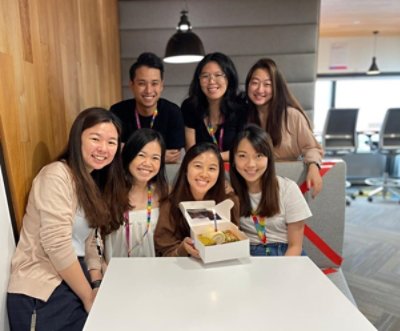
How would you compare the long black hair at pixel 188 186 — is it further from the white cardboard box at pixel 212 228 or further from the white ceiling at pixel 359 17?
the white ceiling at pixel 359 17

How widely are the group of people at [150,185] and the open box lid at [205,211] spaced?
9 centimetres

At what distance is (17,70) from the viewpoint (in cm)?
136

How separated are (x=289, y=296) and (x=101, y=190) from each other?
94 cm

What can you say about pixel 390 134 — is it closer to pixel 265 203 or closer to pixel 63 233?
pixel 265 203

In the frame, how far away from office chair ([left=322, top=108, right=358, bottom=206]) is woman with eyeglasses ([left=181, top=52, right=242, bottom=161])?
10.6 ft

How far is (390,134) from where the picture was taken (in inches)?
191

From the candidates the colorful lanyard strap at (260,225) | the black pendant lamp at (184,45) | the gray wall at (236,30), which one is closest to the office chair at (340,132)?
the gray wall at (236,30)

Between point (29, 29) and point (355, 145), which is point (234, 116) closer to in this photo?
point (29, 29)

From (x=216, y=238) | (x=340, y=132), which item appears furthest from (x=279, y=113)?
(x=340, y=132)

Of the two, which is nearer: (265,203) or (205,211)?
(205,211)

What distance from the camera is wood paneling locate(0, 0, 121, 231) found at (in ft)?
4.23

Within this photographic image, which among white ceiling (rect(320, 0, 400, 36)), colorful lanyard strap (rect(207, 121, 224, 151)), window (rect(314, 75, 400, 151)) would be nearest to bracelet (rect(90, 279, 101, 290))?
colorful lanyard strap (rect(207, 121, 224, 151))

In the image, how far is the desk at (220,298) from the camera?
2.97 feet

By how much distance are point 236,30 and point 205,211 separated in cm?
254
